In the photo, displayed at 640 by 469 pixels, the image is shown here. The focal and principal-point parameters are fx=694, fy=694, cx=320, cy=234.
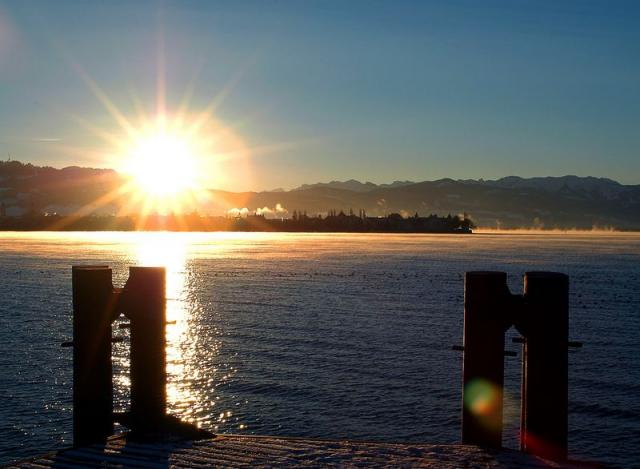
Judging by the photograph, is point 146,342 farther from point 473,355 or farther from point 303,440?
point 473,355

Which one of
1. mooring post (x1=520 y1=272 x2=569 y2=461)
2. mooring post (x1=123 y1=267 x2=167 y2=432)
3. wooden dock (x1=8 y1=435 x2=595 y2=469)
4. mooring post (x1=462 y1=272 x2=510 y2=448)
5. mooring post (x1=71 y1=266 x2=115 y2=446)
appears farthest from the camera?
mooring post (x1=123 y1=267 x2=167 y2=432)

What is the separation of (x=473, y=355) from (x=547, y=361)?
95cm

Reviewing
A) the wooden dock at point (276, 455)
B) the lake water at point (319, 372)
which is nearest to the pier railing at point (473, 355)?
the wooden dock at point (276, 455)

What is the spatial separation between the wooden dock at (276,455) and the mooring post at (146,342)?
50 cm

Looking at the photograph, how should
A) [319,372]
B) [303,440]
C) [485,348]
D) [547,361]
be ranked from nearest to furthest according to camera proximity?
[547,361], [485,348], [303,440], [319,372]

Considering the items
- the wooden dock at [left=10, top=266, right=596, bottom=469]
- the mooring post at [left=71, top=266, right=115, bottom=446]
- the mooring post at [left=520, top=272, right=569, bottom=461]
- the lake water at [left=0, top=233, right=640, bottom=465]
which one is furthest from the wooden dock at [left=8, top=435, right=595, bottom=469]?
the lake water at [left=0, top=233, right=640, bottom=465]

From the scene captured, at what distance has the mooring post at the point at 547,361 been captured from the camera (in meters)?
8.95

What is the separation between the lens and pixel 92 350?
9898 millimetres

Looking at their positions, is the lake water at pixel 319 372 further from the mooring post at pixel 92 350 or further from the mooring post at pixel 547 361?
the mooring post at pixel 547 361

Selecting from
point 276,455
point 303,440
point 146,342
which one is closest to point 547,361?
point 303,440

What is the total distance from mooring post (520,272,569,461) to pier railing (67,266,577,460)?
13mm

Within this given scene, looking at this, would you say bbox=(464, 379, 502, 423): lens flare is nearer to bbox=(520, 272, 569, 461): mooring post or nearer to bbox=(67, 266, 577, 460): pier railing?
bbox=(67, 266, 577, 460): pier railing

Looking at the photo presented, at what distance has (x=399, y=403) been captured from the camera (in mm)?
21391

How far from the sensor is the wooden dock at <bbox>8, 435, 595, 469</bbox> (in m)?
8.84
